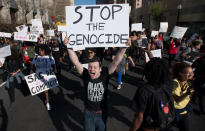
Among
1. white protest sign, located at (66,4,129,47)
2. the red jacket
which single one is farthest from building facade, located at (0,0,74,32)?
white protest sign, located at (66,4,129,47)

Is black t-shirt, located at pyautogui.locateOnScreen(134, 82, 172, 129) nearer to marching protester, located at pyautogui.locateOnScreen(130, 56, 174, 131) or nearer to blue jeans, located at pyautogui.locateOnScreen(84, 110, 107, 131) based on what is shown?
marching protester, located at pyautogui.locateOnScreen(130, 56, 174, 131)

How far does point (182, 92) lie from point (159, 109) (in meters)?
0.85

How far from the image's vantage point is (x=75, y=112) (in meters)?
4.22

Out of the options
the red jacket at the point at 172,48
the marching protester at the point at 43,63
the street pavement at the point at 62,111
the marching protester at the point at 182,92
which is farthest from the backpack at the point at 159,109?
the red jacket at the point at 172,48

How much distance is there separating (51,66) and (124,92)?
8.38 feet

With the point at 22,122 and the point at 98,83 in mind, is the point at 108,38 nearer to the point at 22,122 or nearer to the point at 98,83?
the point at 98,83

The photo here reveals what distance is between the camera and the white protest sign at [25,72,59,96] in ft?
13.8

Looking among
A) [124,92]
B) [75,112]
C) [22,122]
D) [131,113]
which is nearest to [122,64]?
[124,92]

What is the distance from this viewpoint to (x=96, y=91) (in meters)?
2.40

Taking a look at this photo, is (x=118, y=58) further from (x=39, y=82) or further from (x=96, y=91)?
(x=39, y=82)

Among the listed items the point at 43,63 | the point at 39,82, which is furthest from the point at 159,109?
the point at 43,63

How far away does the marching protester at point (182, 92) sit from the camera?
239cm

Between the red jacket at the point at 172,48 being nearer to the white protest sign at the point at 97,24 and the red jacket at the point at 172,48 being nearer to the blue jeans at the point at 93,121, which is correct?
the white protest sign at the point at 97,24

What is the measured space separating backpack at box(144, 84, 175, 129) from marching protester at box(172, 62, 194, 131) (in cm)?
57
